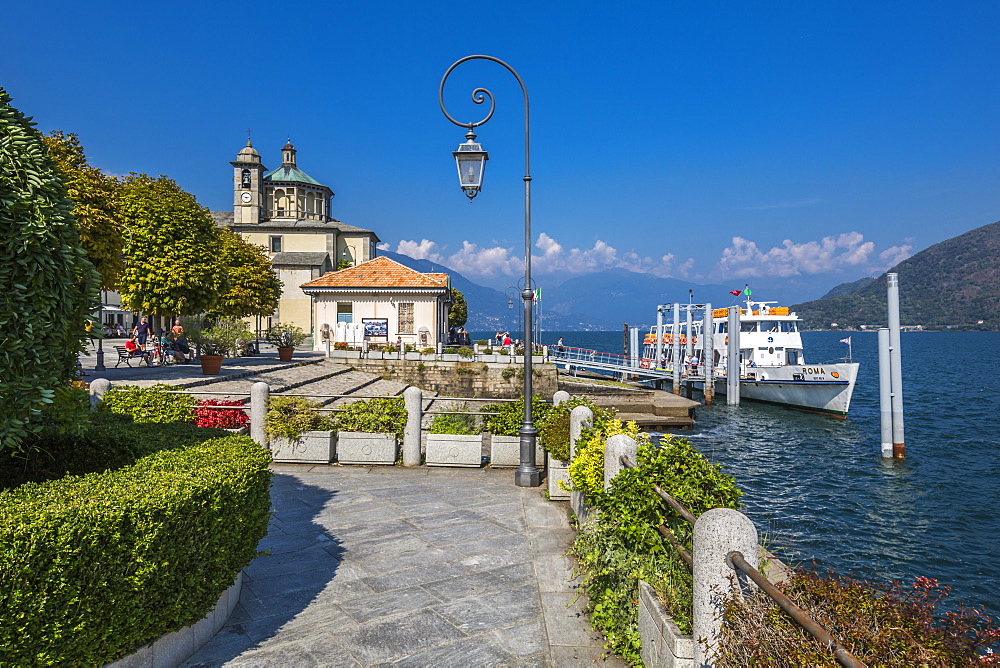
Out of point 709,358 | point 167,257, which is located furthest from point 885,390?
point 167,257

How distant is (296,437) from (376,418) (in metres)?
1.55

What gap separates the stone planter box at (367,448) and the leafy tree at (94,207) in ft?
44.9

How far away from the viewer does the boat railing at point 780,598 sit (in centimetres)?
253

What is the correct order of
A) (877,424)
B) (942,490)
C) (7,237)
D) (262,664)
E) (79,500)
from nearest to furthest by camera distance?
(79,500)
(7,237)
(262,664)
(942,490)
(877,424)

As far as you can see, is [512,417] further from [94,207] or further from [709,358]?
[709,358]

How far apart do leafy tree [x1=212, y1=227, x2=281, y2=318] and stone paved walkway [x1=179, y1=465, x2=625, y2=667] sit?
30731 mm

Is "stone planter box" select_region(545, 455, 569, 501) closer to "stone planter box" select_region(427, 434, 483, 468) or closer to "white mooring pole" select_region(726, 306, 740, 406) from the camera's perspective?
"stone planter box" select_region(427, 434, 483, 468)

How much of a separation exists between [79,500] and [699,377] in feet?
131

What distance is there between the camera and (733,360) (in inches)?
1486

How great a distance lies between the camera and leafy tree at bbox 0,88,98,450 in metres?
4.37

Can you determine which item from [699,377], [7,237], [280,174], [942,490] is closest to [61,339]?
[7,237]

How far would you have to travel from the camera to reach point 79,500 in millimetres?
4020

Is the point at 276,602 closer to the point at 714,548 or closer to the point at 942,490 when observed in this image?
the point at 714,548

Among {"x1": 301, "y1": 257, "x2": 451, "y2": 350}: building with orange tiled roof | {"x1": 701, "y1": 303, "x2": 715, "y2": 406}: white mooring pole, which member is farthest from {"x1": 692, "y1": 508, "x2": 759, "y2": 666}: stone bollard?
{"x1": 301, "y1": 257, "x2": 451, "y2": 350}: building with orange tiled roof
